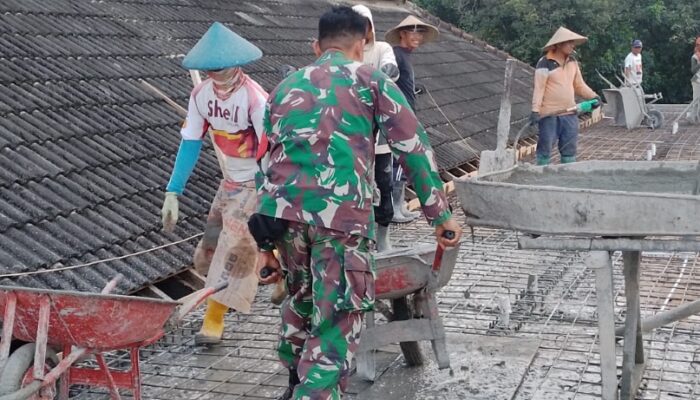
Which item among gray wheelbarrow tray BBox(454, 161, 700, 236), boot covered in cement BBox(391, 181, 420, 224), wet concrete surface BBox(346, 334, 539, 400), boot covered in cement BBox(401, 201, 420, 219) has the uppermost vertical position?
gray wheelbarrow tray BBox(454, 161, 700, 236)

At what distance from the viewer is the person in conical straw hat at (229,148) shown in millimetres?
3934

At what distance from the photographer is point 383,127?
2832mm

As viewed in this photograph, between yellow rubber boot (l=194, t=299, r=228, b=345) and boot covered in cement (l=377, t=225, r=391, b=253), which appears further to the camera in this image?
boot covered in cement (l=377, t=225, r=391, b=253)

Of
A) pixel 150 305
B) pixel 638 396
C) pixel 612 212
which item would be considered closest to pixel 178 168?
pixel 150 305

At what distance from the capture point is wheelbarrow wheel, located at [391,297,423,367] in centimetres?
377

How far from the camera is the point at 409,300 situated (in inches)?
150

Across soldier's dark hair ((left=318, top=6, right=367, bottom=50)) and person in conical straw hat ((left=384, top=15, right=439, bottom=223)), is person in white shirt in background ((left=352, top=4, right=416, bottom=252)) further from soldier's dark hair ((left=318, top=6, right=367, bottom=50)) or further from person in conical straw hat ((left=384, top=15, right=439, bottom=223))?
soldier's dark hair ((left=318, top=6, right=367, bottom=50))

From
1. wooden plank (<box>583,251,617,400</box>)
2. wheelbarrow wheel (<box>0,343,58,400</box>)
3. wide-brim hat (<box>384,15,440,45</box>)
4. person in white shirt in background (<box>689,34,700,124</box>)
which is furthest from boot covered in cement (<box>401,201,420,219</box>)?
person in white shirt in background (<box>689,34,700,124</box>)

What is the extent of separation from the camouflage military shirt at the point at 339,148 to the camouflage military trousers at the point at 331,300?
69 millimetres

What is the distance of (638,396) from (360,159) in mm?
1738

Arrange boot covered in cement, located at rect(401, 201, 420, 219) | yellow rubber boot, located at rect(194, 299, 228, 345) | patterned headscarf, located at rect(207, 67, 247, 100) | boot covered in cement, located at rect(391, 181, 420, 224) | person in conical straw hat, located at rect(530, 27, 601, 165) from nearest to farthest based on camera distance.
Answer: patterned headscarf, located at rect(207, 67, 247, 100) < yellow rubber boot, located at rect(194, 299, 228, 345) < boot covered in cement, located at rect(391, 181, 420, 224) < boot covered in cement, located at rect(401, 201, 420, 219) < person in conical straw hat, located at rect(530, 27, 601, 165)

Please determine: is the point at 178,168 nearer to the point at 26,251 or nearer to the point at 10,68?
the point at 26,251

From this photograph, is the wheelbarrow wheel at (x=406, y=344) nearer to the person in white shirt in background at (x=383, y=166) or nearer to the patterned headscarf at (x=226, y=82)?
the person in white shirt in background at (x=383, y=166)

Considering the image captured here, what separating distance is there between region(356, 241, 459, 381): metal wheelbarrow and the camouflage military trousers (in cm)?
62
